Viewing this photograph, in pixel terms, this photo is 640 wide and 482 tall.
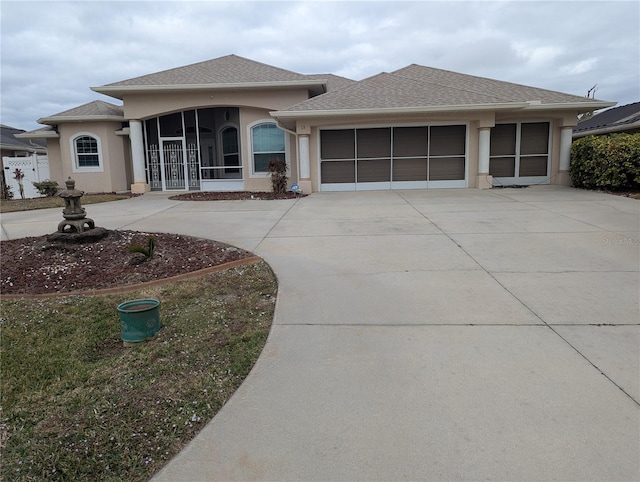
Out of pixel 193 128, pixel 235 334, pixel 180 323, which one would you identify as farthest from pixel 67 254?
pixel 193 128

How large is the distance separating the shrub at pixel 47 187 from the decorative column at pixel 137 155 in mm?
3289

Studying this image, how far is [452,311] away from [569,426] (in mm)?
1990

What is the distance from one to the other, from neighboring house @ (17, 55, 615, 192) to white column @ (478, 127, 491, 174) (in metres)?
0.04

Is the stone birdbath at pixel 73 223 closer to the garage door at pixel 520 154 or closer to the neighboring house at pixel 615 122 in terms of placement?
the garage door at pixel 520 154

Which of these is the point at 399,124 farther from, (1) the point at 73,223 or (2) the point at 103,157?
(2) the point at 103,157

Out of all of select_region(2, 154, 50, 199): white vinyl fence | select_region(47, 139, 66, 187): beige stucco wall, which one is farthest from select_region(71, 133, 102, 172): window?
select_region(2, 154, 50, 199): white vinyl fence

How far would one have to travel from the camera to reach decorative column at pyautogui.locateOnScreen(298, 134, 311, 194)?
56.2 ft

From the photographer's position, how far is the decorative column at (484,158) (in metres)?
16.9

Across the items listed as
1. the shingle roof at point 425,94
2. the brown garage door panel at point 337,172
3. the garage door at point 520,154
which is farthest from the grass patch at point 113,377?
the garage door at point 520,154

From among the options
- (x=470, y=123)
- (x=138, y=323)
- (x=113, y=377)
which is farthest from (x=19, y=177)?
(x=113, y=377)

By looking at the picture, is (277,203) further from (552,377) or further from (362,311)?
(552,377)

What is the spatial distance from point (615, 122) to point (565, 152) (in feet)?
15.5

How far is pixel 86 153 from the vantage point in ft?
66.6

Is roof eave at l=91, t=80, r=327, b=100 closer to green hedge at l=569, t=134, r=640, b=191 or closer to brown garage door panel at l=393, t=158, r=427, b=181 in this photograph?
brown garage door panel at l=393, t=158, r=427, b=181
